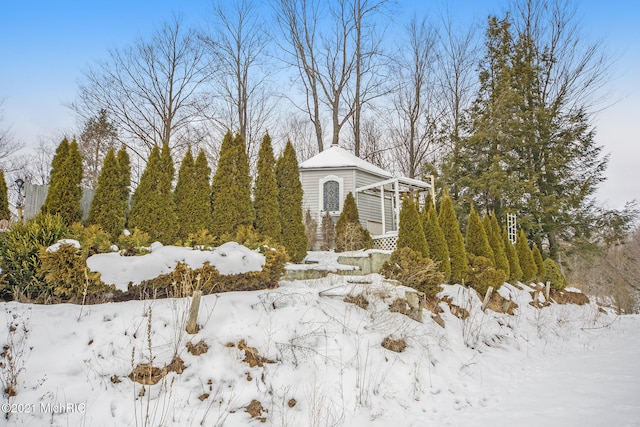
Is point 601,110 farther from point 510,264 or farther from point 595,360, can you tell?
point 595,360

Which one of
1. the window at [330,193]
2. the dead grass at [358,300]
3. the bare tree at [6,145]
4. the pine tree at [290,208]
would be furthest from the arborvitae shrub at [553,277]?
the bare tree at [6,145]

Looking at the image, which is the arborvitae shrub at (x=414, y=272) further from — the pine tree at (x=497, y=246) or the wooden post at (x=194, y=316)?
the pine tree at (x=497, y=246)

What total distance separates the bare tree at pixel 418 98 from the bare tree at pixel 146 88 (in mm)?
10086

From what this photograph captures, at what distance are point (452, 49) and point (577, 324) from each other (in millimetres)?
14679

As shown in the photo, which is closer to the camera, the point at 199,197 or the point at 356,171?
the point at 199,197

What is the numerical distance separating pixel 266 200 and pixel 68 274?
15.4ft

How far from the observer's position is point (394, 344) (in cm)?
439

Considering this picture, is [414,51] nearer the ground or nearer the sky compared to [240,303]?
nearer the sky

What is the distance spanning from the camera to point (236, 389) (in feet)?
10.8

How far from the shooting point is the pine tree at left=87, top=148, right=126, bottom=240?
6484 mm

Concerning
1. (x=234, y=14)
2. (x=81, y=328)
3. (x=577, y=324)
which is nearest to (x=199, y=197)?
(x=81, y=328)

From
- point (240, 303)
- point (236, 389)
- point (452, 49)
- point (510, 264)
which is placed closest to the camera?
point (236, 389)

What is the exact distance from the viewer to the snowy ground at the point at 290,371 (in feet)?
9.79

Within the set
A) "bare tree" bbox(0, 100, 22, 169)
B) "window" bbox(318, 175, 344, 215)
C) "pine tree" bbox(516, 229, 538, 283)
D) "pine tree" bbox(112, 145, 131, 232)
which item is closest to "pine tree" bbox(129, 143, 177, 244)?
"pine tree" bbox(112, 145, 131, 232)
